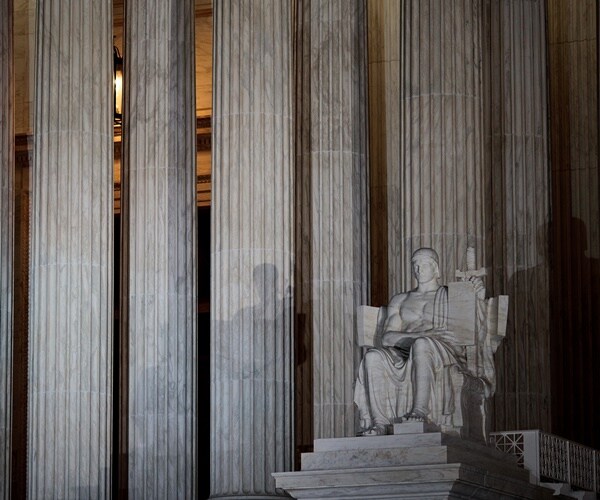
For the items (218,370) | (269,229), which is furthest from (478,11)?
(218,370)

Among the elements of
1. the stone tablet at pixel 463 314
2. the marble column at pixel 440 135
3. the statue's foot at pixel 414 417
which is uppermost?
the marble column at pixel 440 135

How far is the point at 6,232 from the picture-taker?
114 feet

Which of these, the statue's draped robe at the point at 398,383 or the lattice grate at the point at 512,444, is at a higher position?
the statue's draped robe at the point at 398,383

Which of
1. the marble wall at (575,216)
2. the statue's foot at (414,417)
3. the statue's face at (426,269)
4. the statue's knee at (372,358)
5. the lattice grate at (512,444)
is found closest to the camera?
the statue's foot at (414,417)

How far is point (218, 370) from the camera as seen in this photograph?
32.2m

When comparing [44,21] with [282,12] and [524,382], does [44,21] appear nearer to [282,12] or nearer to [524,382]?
[282,12]

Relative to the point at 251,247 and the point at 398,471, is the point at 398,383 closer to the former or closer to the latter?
the point at 398,471

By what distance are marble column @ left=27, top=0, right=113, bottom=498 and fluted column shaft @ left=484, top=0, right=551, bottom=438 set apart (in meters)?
7.04

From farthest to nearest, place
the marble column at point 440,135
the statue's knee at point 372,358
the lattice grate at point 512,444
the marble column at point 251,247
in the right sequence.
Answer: the marble column at point 440,135 < the marble column at point 251,247 < the lattice grate at point 512,444 < the statue's knee at point 372,358

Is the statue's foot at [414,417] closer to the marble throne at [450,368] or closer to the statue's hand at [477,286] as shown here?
the marble throne at [450,368]

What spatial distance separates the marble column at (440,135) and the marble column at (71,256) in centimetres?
539

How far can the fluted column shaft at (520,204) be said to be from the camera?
110 feet

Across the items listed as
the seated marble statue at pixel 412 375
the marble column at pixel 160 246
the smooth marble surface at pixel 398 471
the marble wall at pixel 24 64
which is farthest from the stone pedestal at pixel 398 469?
the marble wall at pixel 24 64

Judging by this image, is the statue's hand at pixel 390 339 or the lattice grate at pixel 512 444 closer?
the statue's hand at pixel 390 339
